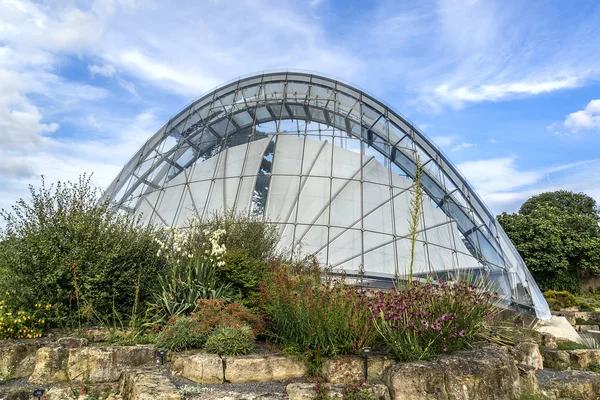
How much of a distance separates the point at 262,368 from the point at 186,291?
125 inches

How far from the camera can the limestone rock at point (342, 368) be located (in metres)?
5.77

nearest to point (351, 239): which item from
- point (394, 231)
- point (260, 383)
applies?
point (394, 231)

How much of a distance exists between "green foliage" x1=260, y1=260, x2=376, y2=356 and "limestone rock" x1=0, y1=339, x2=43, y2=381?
13.6 feet

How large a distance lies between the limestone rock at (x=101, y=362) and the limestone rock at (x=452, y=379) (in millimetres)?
3969

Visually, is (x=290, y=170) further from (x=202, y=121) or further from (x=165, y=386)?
(x=165, y=386)

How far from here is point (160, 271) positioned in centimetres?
965

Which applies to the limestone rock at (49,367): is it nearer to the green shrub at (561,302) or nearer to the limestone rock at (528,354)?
the limestone rock at (528,354)

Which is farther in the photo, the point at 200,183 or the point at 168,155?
the point at 168,155

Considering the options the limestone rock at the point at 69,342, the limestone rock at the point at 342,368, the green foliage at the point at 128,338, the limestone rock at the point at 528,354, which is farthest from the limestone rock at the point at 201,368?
the limestone rock at the point at 528,354

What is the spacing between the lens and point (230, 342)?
21.0ft

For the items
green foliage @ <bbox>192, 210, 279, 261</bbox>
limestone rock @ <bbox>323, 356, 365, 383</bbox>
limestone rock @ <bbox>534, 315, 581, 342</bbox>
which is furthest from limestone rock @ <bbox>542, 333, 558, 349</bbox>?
limestone rock @ <bbox>323, 356, 365, 383</bbox>

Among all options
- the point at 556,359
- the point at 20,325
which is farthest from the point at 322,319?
the point at 556,359

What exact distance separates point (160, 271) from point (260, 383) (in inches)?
185

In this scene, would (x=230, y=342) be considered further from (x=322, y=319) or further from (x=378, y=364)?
(x=378, y=364)
